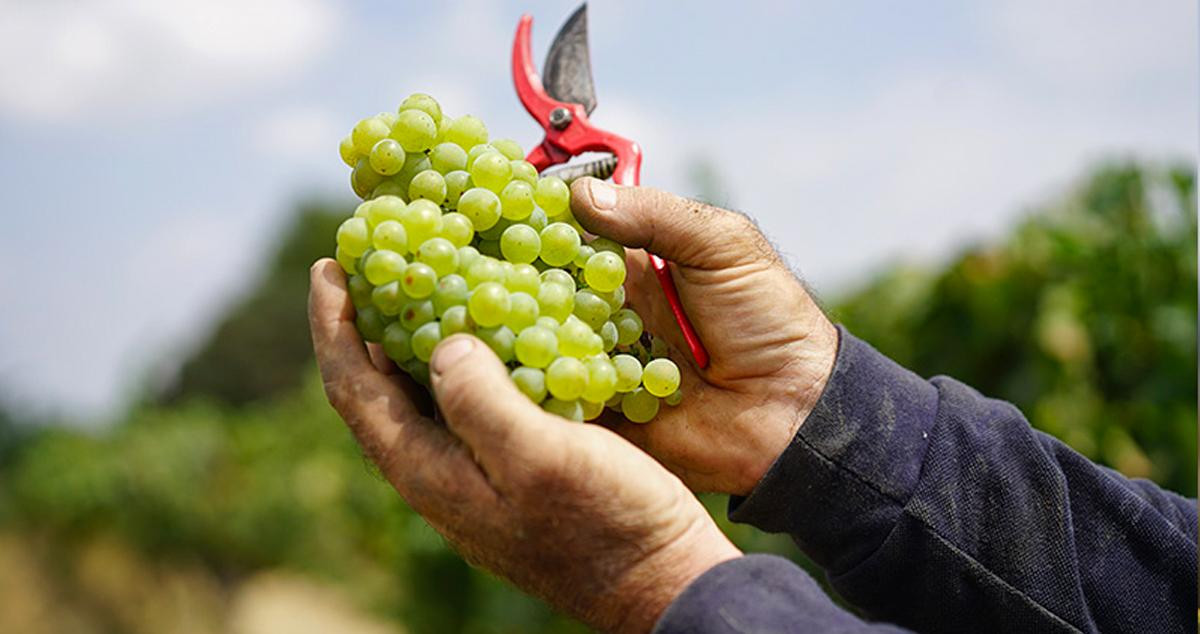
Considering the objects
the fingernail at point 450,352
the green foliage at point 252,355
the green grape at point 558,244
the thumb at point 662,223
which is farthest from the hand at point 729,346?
the green foliage at point 252,355

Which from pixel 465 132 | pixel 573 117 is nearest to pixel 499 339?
pixel 465 132

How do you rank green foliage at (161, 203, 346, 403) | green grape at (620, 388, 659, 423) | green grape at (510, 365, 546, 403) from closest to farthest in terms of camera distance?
green grape at (510, 365, 546, 403) < green grape at (620, 388, 659, 423) < green foliage at (161, 203, 346, 403)

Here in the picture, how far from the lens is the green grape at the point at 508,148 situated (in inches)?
63.8

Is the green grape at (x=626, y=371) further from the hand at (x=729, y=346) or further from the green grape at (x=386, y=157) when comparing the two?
the green grape at (x=386, y=157)

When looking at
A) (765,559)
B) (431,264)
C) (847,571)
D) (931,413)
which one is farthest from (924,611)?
(431,264)

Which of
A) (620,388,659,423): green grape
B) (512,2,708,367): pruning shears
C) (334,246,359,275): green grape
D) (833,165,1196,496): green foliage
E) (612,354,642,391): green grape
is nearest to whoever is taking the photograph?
(334,246,359,275): green grape

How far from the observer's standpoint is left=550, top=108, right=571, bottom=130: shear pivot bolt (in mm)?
1882

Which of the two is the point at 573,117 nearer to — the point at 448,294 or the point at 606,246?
the point at 606,246

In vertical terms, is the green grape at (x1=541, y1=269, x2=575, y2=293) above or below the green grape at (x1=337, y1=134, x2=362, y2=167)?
below

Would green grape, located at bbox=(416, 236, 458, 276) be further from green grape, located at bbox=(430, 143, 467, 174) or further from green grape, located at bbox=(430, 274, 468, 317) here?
green grape, located at bbox=(430, 143, 467, 174)

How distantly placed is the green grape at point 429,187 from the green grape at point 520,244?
0.34ft

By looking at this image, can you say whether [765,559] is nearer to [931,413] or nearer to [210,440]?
[931,413]

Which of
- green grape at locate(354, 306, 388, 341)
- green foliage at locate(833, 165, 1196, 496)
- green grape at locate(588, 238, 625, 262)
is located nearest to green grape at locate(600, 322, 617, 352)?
green grape at locate(588, 238, 625, 262)

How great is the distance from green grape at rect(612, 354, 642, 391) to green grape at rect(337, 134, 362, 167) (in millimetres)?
469
